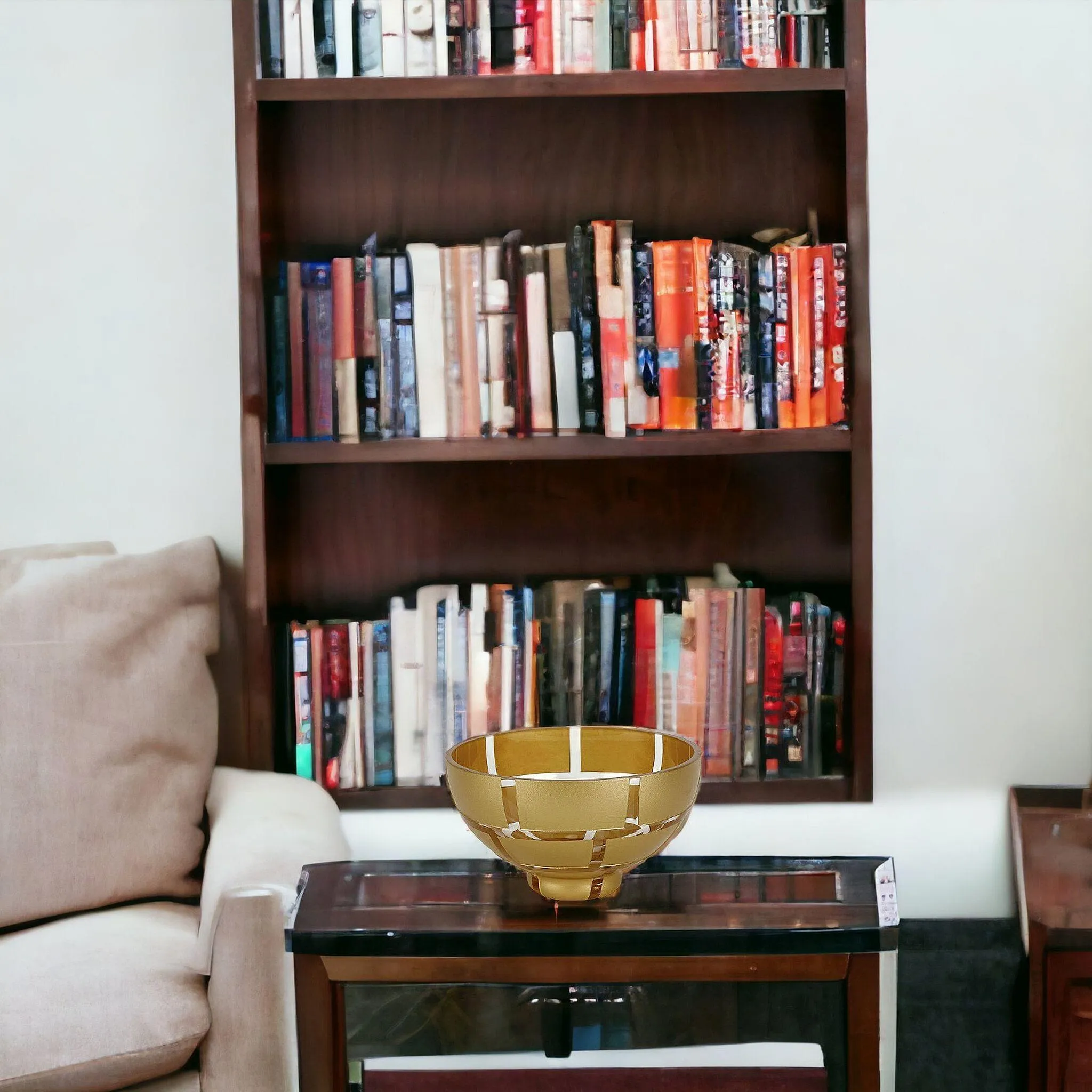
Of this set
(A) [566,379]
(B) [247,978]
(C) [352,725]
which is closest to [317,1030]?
(B) [247,978]

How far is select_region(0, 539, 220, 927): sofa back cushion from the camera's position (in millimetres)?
1352

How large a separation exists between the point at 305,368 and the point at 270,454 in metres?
0.14

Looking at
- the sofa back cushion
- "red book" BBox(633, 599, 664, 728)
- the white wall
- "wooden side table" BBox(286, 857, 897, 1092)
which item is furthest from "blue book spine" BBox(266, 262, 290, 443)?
"wooden side table" BBox(286, 857, 897, 1092)

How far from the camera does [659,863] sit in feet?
3.84

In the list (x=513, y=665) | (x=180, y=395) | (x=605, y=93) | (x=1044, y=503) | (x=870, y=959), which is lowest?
(x=870, y=959)

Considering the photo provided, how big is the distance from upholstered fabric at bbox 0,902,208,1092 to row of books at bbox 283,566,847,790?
46 cm

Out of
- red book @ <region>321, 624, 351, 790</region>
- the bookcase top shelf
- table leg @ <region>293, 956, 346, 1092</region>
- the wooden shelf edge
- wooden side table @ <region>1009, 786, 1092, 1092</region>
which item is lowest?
wooden side table @ <region>1009, 786, 1092, 1092</region>

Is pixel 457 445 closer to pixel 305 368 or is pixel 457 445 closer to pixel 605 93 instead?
pixel 305 368

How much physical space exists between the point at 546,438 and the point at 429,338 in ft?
0.73

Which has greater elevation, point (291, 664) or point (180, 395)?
point (180, 395)

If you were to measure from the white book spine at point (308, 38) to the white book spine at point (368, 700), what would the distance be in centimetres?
77

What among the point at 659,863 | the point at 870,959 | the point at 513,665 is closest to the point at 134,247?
the point at 513,665

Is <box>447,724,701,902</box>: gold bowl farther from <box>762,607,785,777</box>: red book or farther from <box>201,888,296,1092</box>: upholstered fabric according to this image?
<box>762,607,785,777</box>: red book

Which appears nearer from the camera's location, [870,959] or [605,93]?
[870,959]
